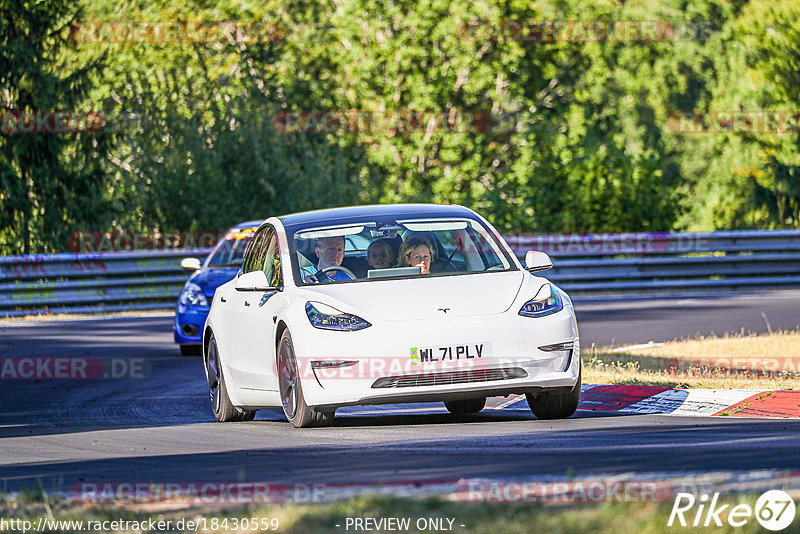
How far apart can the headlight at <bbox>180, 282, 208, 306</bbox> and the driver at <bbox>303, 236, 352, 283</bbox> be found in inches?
276

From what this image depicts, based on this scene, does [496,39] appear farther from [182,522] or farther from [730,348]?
[182,522]

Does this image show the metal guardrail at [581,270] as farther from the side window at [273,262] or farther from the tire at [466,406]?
the tire at [466,406]

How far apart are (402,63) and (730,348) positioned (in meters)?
32.9

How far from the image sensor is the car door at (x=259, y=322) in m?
10.6

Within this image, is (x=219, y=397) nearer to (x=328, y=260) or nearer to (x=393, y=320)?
(x=328, y=260)

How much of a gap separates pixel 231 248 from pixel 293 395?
838cm

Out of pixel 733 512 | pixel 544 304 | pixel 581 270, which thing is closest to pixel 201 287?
pixel 544 304

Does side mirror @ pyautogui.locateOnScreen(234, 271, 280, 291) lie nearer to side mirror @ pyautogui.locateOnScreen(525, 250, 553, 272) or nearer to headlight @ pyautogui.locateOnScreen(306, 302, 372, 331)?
headlight @ pyautogui.locateOnScreen(306, 302, 372, 331)

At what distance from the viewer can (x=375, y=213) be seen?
1116 centimetres

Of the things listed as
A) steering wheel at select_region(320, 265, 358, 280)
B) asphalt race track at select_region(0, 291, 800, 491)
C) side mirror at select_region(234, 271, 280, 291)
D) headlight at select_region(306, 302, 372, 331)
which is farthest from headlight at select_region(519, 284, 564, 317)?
side mirror at select_region(234, 271, 280, 291)

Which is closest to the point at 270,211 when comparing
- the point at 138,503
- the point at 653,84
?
the point at 138,503

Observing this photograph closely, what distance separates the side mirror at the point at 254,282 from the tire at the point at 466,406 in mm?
1810

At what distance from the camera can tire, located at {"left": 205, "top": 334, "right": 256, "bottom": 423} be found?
11.6m

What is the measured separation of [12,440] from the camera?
10.5 m
